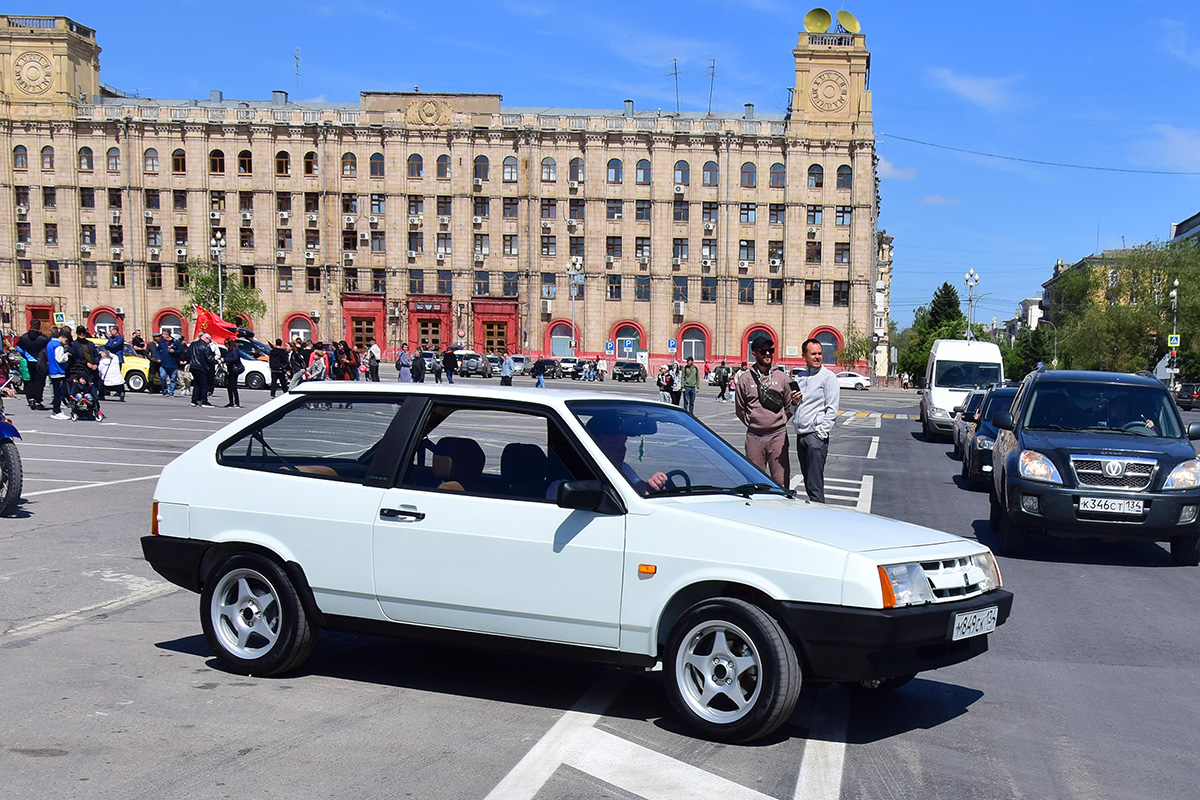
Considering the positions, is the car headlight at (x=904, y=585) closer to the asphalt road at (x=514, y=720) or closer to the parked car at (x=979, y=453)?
the asphalt road at (x=514, y=720)

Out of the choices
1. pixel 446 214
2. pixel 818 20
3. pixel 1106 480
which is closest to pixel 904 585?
pixel 1106 480

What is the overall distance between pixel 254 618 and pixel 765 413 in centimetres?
585

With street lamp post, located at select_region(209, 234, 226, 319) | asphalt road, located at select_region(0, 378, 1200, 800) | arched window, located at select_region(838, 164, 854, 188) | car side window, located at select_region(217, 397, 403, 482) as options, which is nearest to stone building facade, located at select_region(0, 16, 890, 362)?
arched window, located at select_region(838, 164, 854, 188)

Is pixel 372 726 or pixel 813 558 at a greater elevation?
pixel 813 558

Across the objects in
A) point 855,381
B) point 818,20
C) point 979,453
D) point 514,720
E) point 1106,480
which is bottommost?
point 855,381

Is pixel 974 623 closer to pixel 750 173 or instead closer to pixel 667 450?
pixel 667 450

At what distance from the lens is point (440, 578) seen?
213 inches

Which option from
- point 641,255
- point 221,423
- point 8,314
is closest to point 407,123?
point 641,255

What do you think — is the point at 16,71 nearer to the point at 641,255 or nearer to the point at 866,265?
the point at 641,255

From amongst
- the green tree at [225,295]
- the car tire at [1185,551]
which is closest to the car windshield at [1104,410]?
the car tire at [1185,551]

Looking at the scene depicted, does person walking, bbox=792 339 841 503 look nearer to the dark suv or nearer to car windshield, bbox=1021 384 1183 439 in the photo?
the dark suv

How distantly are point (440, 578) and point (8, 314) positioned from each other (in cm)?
8402

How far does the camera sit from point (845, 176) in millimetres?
76062

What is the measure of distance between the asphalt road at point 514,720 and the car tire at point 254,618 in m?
0.14
